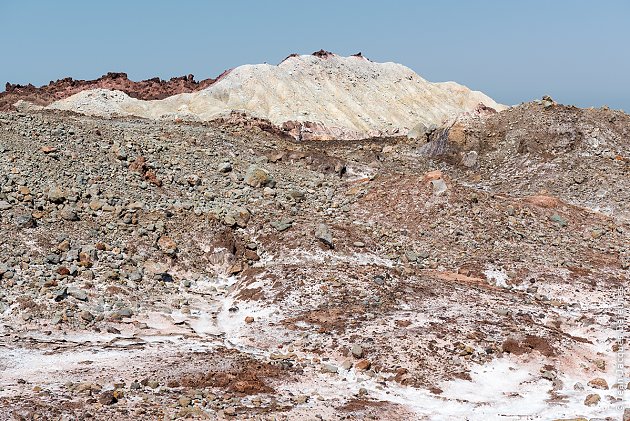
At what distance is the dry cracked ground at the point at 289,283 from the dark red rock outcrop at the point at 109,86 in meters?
41.9

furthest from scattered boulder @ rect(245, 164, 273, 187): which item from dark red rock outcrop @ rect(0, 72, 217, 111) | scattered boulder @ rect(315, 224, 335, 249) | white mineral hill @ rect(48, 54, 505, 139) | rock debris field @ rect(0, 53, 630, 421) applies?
dark red rock outcrop @ rect(0, 72, 217, 111)

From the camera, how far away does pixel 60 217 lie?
25.6 metres

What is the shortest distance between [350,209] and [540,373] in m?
14.3

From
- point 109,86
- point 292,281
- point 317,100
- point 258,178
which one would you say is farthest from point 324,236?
point 109,86

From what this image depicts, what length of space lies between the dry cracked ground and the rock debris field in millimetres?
88

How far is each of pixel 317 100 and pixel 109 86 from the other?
3026 centimetres

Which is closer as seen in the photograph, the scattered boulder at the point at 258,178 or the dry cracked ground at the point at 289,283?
the dry cracked ground at the point at 289,283

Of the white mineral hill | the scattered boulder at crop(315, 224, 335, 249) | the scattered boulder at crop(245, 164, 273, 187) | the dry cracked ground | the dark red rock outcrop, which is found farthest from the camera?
the dark red rock outcrop

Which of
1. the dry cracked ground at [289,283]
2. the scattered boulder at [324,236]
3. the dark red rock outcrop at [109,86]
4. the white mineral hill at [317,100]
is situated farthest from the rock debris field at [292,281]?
the dark red rock outcrop at [109,86]

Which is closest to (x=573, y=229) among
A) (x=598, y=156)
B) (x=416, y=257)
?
(x=416, y=257)

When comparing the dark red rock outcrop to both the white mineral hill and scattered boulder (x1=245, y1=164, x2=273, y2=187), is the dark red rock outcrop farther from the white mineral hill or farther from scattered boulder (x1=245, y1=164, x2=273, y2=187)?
scattered boulder (x1=245, y1=164, x2=273, y2=187)

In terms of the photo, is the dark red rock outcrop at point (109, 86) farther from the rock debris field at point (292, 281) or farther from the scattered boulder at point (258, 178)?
the scattered boulder at point (258, 178)

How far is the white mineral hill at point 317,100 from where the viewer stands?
6631 centimetres

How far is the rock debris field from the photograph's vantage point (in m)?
16.1
